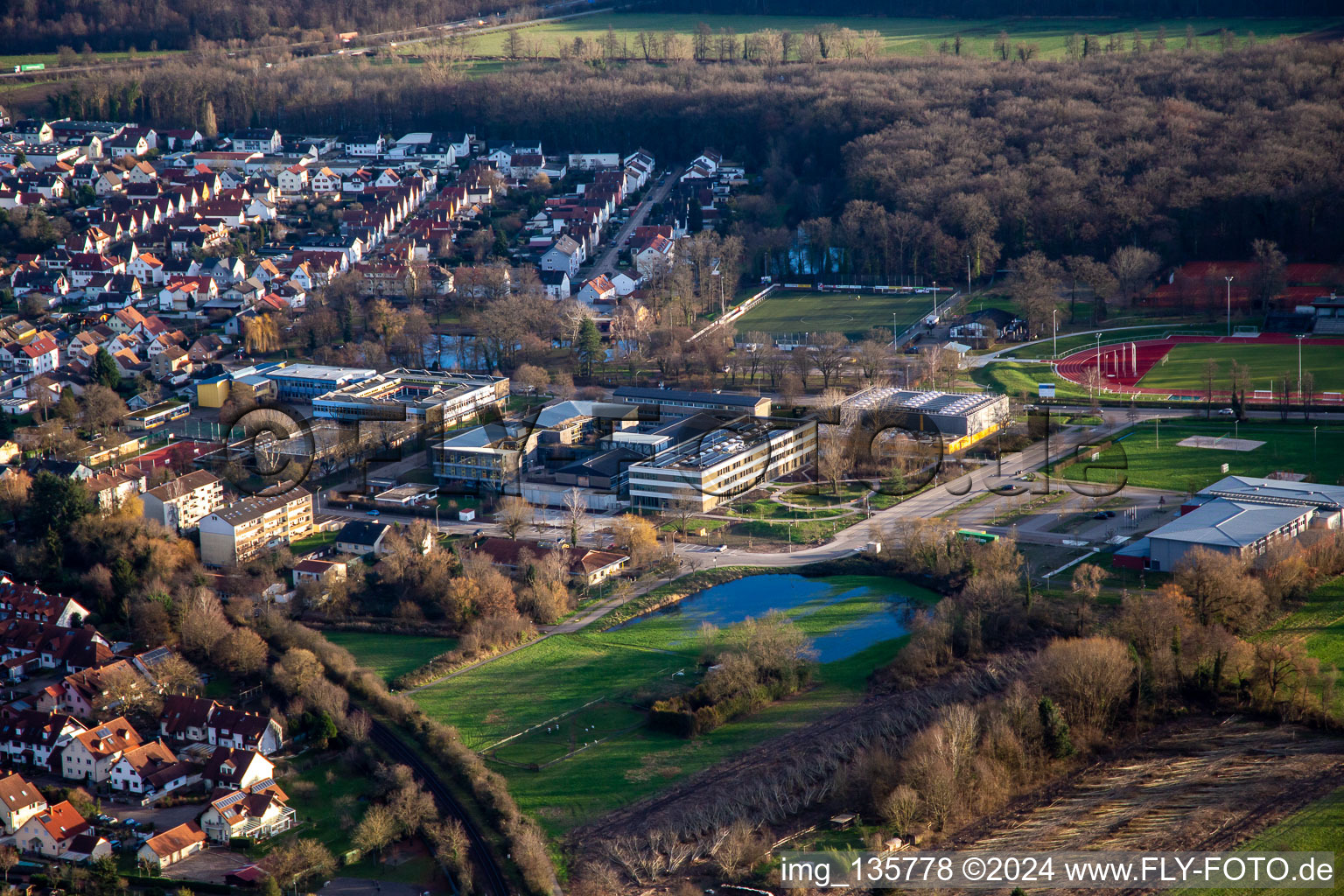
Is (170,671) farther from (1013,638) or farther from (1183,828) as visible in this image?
(1183,828)

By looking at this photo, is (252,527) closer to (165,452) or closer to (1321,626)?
(165,452)

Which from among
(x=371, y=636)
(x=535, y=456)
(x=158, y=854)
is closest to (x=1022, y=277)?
(x=535, y=456)

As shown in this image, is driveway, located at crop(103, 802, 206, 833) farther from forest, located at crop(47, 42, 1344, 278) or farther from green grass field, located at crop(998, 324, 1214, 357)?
forest, located at crop(47, 42, 1344, 278)

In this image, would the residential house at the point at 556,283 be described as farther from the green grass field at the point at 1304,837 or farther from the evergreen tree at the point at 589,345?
the green grass field at the point at 1304,837

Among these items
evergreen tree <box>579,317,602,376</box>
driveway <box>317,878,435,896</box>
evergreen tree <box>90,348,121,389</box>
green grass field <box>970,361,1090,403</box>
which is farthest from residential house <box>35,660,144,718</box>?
green grass field <box>970,361,1090,403</box>

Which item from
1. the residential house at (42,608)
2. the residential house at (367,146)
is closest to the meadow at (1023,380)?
the residential house at (42,608)

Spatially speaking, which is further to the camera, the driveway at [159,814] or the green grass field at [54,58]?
the green grass field at [54,58]
